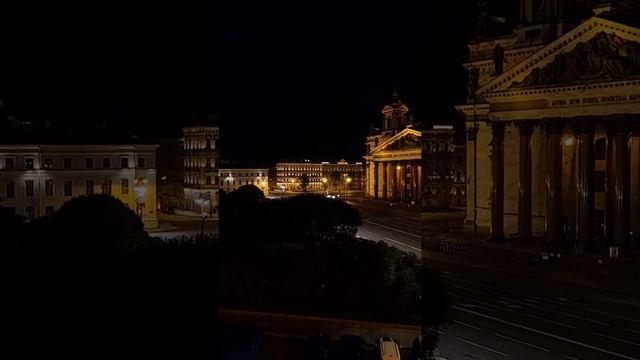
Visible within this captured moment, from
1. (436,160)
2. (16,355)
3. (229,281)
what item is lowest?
(16,355)

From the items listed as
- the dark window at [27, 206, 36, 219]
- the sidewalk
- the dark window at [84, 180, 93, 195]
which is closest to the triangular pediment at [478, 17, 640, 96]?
the sidewalk

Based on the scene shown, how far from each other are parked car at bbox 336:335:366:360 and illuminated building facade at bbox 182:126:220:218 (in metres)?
47.3

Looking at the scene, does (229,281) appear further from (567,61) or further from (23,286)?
(567,61)

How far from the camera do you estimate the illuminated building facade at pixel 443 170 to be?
57.6 m

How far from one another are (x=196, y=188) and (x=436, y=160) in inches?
898

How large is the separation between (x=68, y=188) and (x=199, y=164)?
18957 millimetres

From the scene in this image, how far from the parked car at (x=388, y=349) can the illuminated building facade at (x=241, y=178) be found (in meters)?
6.55

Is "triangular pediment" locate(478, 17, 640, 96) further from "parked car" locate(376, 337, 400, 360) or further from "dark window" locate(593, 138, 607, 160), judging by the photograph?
"parked car" locate(376, 337, 400, 360)

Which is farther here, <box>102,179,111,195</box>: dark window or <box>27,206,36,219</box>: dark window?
<box>102,179,111,195</box>: dark window

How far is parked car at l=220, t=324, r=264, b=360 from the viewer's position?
623 inches

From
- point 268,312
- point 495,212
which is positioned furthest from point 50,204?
point 268,312

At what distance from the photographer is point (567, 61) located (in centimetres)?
3002

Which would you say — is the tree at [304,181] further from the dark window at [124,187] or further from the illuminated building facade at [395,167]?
the dark window at [124,187]

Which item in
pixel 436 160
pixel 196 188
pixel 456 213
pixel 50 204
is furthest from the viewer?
pixel 196 188
